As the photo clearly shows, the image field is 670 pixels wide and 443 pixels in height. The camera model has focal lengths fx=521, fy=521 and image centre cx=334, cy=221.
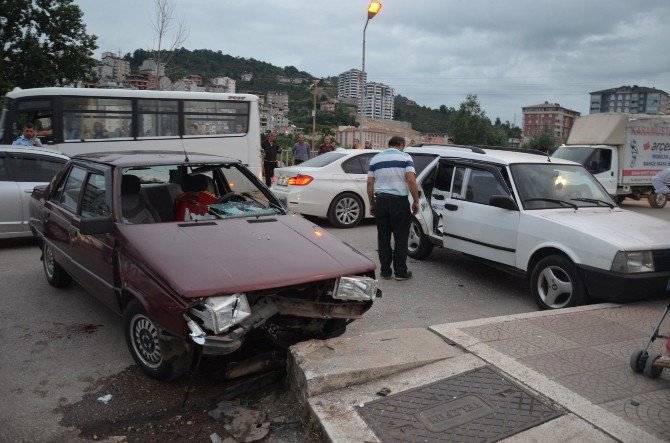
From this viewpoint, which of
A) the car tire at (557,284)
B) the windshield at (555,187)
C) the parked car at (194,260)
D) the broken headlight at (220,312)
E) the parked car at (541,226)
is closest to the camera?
the broken headlight at (220,312)

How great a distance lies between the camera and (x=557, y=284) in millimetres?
5383

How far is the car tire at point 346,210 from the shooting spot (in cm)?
1027

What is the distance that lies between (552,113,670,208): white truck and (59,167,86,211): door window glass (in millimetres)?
13222

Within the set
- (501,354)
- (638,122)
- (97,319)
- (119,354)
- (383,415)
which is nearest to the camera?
(383,415)

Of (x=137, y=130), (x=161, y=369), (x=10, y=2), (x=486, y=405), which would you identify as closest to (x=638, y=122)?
(x=137, y=130)

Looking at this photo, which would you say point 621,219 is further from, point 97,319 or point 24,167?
point 24,167

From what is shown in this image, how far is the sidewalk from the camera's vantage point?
118 inches

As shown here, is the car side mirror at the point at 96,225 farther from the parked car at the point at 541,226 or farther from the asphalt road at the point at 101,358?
the parked car at the point at 541,226

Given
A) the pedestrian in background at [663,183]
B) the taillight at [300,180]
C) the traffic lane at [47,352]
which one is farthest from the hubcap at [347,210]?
the traffic lane at [47,352]

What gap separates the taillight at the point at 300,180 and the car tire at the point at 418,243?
2.88 m

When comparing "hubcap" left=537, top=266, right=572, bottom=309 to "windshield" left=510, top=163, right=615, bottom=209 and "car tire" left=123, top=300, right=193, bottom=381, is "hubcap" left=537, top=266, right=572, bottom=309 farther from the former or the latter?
"car tire" left=123, top=300, right=193, bottom=381

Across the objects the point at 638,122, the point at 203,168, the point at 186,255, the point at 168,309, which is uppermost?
the point at 638,122

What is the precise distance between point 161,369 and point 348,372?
1.31 m

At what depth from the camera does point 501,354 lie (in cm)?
388
